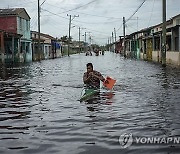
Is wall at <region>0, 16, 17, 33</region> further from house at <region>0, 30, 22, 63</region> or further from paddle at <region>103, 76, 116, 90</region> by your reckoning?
paddle at <region>103, 76, 116, 90</region>

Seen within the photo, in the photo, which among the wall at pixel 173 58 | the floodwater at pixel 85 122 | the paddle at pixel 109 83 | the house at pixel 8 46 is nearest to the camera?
the floodwater at pixel 85 122

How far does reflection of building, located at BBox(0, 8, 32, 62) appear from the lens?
157 feet

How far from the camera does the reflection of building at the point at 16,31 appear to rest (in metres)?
48.0

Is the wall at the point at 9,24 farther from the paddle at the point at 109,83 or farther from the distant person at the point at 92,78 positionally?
the distant person at the point at 92,78

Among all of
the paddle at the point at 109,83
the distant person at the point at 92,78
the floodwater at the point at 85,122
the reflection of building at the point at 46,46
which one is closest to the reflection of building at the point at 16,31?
the reflection of building at the point at 46,46

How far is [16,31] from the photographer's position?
167ft

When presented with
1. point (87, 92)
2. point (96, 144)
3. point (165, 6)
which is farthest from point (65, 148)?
point (165, 6)

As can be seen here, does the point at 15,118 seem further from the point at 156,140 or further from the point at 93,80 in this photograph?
the point at 93,80

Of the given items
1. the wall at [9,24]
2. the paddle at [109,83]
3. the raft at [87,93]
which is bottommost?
the raft at [87,93]

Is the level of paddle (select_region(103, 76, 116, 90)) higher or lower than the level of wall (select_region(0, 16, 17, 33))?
lower

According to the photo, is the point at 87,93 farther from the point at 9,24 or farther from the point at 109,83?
the point at 9,24

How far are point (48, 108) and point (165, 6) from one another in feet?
74.4

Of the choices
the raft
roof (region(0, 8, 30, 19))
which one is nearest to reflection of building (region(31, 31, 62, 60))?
roof (region(0, 8, 30, 19))

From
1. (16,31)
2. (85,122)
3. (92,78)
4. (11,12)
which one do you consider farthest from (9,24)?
(85,122)
